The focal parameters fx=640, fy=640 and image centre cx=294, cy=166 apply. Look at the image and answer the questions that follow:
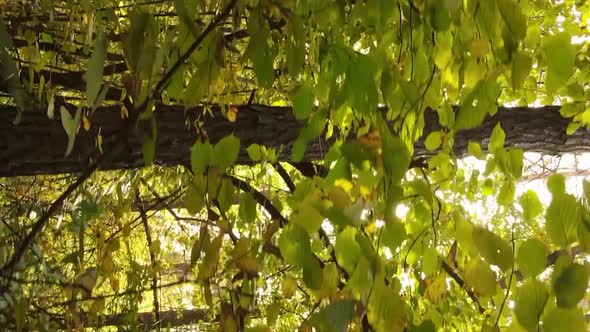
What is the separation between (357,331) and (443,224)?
305 mm

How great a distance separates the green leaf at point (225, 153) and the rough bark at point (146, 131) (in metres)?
0.35

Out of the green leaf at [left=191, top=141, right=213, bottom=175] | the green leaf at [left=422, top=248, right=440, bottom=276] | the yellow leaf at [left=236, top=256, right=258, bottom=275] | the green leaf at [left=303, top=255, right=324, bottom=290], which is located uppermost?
the green leaf at [left=191, top=141, right=213, bottom=175]

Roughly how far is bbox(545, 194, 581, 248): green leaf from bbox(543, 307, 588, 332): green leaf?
0.05 meters

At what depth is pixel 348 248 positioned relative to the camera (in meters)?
0.53

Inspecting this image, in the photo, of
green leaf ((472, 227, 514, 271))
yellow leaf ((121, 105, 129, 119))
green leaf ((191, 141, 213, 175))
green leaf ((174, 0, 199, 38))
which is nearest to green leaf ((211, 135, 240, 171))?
green leaf ((191, 141, 213, 175))

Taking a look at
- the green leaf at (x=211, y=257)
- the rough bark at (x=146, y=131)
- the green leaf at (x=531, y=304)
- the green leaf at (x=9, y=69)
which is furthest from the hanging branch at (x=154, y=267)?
the green leaf at (x=531, y=304)

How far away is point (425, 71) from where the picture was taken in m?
0.64

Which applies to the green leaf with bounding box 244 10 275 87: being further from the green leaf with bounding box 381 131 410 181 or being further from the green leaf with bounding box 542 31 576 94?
the green leaf with bounding box 542 31 576 94

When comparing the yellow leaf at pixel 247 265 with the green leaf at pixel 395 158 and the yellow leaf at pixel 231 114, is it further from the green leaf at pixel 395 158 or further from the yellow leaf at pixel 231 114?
the yellow leaf at pixel 231 114

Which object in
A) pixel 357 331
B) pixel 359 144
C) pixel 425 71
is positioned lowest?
pixel 357 331

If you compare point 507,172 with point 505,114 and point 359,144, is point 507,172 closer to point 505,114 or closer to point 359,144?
point 359,144

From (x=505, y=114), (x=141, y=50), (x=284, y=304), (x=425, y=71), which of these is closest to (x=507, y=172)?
(x=425, y=71)

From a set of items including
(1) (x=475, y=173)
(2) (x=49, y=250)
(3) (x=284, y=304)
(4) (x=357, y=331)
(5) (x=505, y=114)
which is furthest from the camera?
(3) (x=284, y=304)

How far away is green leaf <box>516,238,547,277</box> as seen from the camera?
46cm
